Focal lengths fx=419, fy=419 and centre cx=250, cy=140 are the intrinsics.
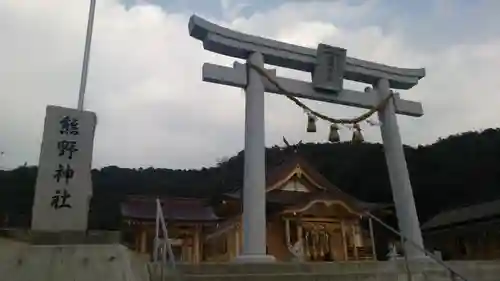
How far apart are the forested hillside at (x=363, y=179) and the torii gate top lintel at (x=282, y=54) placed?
20.2 meters

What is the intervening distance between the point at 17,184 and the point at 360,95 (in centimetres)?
3956

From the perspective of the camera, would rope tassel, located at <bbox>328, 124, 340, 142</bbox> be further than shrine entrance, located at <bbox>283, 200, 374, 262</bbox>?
No

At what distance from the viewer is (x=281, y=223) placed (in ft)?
55.4

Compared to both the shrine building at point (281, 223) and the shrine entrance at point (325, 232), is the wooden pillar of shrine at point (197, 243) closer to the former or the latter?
the shrine building at point (281, 223)

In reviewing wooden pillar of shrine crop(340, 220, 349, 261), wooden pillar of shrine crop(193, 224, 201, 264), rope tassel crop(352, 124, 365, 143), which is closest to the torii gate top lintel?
rope tassel crop(352, 124, 365, 143)

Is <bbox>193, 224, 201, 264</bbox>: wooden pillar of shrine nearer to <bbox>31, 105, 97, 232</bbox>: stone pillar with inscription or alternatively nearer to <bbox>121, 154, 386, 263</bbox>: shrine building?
<bbox>121, 154, 386, 263</bbox>: shrine building

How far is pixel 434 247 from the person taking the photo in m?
21.7

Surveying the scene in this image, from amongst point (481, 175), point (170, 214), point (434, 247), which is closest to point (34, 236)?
point (170, 214)

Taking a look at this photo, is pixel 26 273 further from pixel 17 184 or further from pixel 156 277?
pixel 17 184

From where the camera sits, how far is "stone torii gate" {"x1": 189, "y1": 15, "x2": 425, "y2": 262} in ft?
25.9

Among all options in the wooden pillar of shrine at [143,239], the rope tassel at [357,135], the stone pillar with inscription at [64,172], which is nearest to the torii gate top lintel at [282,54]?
the rope tassel at [357,135]

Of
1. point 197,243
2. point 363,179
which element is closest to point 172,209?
point 197,243

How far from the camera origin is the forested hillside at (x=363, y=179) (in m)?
32.2

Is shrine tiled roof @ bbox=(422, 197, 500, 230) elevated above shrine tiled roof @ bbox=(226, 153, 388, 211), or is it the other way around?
shrine tiled roof @ bbox=(226, 153, 388, 211)
